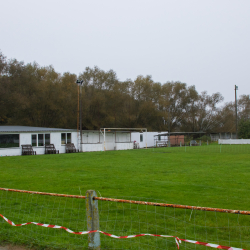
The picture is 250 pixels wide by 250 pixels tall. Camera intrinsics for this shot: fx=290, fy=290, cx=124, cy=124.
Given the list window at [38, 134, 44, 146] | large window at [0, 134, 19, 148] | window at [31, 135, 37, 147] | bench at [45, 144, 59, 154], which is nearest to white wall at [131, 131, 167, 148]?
bench at [45, 144, 59, 154]

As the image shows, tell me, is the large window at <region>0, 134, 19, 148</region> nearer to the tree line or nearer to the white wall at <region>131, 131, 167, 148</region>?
the tree line

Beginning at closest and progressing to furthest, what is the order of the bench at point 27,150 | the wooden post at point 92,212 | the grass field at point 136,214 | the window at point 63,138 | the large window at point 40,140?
the wooden post at point 92,212 < the grass field at point 136,214 < the bench at point 27,150 < the large window at point 40,140 < the window at point 63,138

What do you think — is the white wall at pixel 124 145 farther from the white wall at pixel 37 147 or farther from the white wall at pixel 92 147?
the white wall at pixel 37 147

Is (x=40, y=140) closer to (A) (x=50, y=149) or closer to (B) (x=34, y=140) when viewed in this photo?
(B) (x=34, y=140)

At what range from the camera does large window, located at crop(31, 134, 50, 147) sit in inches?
1113

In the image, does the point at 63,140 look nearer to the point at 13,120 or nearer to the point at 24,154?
the point at 24,154

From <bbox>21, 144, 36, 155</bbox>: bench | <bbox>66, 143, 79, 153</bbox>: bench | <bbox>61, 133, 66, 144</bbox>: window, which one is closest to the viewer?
<bbox>21, 144, 36, 155</bbox>: bench

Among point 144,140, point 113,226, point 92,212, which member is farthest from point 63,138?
point 92,212

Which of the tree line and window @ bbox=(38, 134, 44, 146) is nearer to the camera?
window @ bbox=(38, 134, 44, 146)

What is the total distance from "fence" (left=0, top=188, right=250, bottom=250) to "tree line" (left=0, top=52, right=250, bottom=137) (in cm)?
3473

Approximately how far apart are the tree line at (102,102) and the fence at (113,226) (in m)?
34.7

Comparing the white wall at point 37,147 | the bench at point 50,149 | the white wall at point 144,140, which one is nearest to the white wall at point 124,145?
the white wall at point 144,140

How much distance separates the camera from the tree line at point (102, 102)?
4106cm

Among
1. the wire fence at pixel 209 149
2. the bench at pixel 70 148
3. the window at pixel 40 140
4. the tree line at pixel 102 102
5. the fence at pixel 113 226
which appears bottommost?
the wire fence at pixel 209 149
